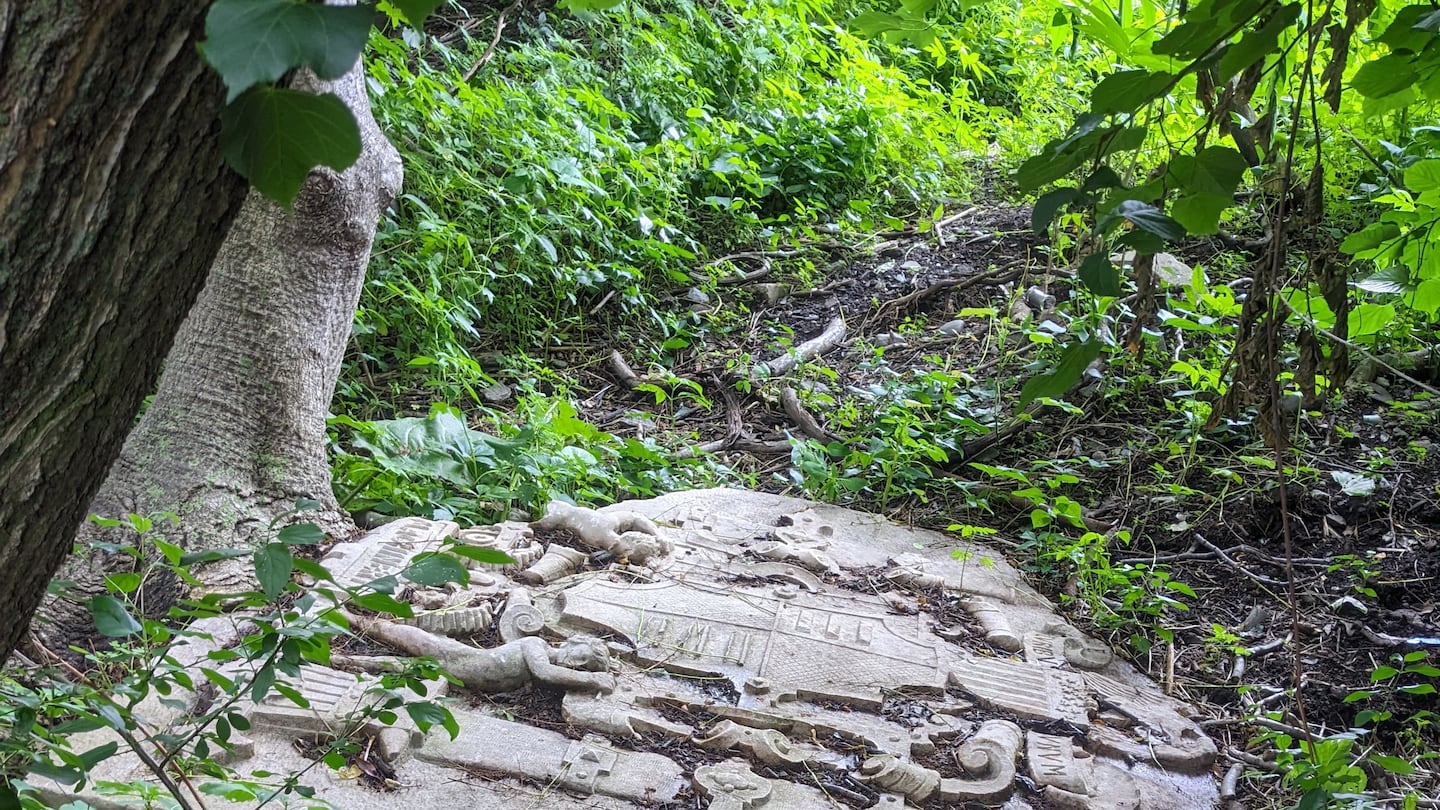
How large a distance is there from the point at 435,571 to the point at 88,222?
2.20 feet

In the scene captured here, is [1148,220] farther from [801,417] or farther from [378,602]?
[801,417]

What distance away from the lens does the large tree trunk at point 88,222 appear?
2.35 feet

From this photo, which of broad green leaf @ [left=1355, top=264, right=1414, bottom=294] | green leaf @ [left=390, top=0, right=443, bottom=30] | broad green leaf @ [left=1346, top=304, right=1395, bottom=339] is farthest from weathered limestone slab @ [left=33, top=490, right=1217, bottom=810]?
green leaf @ [left=390, top=0, right=443, bottom=30]

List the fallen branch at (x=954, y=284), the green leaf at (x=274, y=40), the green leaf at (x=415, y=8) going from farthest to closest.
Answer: the fallen branch at (x=954, y=284), the green leaf at (x=415, y=8), the green leaf at (x=274, y=40)

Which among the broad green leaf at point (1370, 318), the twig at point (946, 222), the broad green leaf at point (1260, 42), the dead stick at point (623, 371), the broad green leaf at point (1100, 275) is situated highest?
the twig at point (946, 222)

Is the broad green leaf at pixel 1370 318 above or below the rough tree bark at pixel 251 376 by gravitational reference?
above

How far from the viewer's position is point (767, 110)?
6.68 meters

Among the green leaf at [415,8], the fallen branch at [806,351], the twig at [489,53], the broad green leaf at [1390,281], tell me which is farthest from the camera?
the twig at [489,53]

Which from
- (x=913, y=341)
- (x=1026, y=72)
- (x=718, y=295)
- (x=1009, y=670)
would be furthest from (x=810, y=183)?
(x=1009, y=670)

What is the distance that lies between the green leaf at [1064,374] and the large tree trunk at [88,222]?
0.77 meters

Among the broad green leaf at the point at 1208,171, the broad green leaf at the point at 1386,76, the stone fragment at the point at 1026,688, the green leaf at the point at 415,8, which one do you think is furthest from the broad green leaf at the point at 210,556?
the stone fragment at the point at 1026,688

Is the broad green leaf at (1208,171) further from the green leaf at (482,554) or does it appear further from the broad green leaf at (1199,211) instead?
the green leaf at (482,554)

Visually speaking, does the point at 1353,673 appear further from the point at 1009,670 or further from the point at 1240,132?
the point at 1240,132

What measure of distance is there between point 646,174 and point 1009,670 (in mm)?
3498
